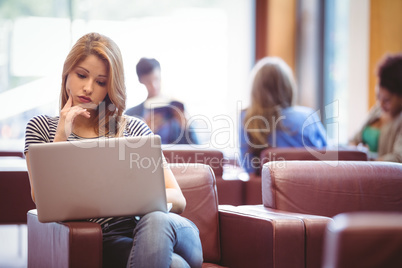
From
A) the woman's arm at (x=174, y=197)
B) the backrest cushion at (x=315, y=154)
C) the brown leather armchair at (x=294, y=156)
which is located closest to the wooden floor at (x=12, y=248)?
the brown leather armchair at (x=294, y=156)

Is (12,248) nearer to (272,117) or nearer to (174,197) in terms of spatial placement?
(272,117)

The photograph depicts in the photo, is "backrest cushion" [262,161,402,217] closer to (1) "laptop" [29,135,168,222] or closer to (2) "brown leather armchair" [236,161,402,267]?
(2) "brown leather armchair" [236,161,402,267]

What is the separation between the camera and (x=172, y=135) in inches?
161

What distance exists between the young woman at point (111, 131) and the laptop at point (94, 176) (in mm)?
107

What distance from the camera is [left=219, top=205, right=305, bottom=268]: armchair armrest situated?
185 cm

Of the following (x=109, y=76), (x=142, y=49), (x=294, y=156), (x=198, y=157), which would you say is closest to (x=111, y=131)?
(x=109, y=76)

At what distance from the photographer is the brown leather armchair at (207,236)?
1.65 metres

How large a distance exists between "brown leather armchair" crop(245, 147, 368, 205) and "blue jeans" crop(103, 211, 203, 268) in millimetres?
1440

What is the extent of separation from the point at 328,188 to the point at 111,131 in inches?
37.1

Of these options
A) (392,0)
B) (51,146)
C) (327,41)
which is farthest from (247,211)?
(327,41)

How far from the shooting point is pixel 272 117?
3783 mm

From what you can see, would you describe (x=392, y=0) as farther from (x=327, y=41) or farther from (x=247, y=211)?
(x=247, y=211)

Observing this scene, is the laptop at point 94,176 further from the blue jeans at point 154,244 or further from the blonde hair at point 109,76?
the blonde hair at point 109,76

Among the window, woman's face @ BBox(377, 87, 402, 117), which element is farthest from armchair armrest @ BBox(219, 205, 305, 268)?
the window
